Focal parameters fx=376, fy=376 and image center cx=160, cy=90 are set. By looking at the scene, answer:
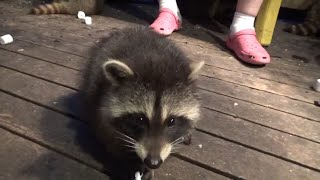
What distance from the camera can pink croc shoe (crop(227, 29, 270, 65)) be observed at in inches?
128

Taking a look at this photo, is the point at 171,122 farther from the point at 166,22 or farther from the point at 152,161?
the point at 166,22

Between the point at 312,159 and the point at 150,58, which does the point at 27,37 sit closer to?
the point at 150,58

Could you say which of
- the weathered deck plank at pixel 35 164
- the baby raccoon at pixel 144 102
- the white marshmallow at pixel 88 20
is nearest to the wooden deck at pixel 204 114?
the weathered deck plank at pixel 35 164

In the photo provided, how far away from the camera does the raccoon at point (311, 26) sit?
14.4 ft

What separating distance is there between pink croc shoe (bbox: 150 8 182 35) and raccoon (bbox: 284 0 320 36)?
1.52 m

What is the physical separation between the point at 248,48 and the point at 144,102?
1991 mm

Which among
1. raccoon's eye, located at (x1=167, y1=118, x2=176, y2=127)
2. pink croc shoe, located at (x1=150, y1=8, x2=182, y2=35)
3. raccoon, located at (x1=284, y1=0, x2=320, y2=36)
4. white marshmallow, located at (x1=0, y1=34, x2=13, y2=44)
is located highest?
raccoon's eye, located at (x1=167, y1=118, x2=176, y2=127)

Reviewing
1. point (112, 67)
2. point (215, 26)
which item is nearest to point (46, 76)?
point (112, 67)

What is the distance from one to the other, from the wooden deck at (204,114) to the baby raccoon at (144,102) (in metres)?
0.25

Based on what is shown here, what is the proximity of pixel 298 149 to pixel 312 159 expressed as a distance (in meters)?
0.10

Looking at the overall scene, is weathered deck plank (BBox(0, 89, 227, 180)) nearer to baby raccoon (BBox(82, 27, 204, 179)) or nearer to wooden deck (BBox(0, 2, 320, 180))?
wooden deck (BBox(0, 2, 320, 180))

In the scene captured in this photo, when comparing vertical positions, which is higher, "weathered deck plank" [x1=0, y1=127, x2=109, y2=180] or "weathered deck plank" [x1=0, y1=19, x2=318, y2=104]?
"weathered deck plank" [x1=0, y1=127, x2=109, y2=180]

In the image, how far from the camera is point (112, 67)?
5.39 ft

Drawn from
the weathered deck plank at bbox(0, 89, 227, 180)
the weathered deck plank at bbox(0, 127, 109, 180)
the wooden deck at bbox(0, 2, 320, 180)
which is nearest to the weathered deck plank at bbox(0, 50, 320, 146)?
the wooden deck at bbox(0, 2, 320, 180)
